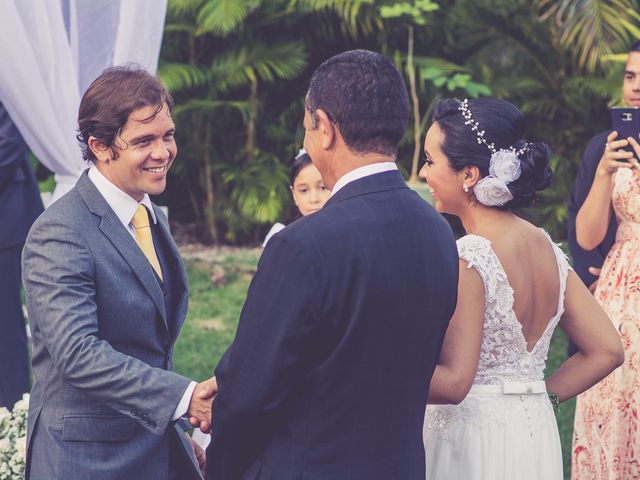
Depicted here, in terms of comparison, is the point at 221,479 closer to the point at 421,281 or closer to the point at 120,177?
the point at 421,281

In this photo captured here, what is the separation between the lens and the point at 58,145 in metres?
4.94

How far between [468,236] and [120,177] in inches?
41.2

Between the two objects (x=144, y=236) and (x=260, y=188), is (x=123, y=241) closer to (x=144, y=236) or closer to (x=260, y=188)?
(x=144, y=236)

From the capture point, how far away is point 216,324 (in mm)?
8703

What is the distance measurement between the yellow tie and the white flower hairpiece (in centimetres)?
99

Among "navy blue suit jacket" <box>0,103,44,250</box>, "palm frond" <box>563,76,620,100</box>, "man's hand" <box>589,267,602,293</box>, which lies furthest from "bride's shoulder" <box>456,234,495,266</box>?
"palm frond" <box>563,76,620,100</box>

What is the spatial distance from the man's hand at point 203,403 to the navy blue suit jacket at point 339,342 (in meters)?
0.27

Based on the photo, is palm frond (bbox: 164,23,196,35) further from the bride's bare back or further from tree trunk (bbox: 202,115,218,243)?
the bride's bare back

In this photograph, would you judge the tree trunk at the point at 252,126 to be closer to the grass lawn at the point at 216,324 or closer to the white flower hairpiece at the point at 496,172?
the grass lawn at the point at 216,324

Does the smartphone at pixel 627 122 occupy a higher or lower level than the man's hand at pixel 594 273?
higher

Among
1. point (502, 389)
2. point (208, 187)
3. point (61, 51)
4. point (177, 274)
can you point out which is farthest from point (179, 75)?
point (502, 389)

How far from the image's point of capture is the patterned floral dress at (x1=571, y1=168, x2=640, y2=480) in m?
4.57

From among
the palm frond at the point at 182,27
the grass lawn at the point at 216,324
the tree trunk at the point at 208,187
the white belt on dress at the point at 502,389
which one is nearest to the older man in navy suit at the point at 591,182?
the grass lawn at the point at 216,324

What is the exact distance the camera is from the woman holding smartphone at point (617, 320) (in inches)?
180
